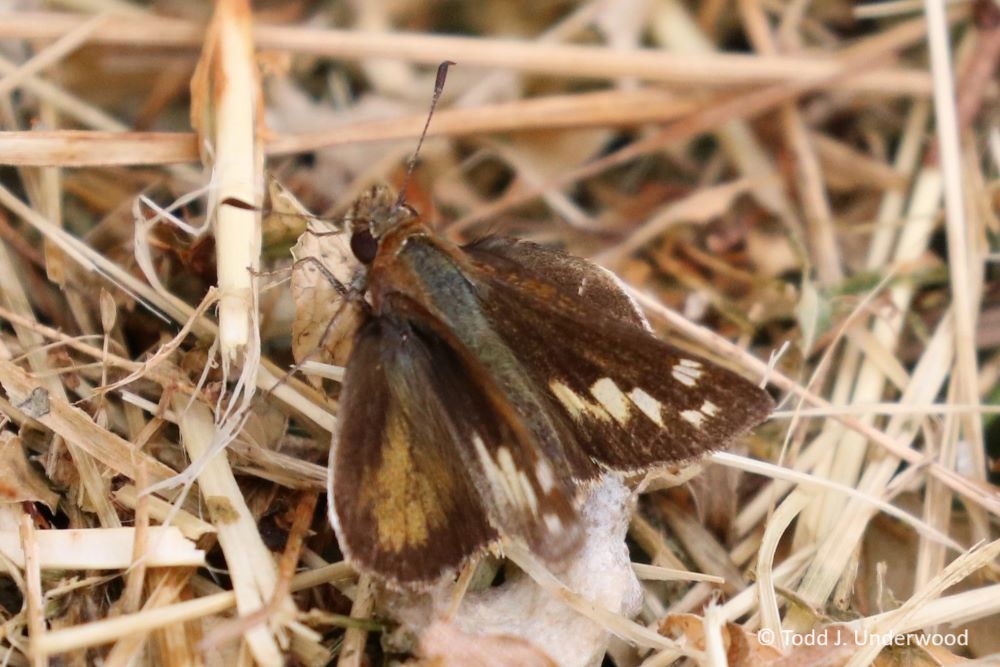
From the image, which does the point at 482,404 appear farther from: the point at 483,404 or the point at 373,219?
the point at 373,219

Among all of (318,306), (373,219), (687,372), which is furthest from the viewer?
(318,306)

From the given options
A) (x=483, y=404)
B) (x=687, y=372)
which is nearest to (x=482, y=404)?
(x=483, y=404)

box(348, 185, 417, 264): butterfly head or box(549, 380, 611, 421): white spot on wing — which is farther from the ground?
box(348, 185, 417, 264): butterfly head

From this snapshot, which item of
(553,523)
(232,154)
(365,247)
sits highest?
(232,154)

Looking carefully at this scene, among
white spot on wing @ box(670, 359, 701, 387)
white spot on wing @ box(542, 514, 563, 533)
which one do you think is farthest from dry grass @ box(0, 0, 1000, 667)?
white spot on wing @ box(670, 359, 701, 387)

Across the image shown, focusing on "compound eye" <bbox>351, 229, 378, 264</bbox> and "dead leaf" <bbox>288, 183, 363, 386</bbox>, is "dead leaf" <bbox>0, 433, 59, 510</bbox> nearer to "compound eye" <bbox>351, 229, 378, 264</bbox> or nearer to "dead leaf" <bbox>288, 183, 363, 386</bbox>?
"dead leaf" <bbox>288, 183, 363, 386</bbox>

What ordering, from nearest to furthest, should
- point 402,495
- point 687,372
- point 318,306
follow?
point 402,495, point 687,372, point 318,306
